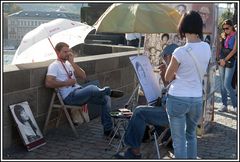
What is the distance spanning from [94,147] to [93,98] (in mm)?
739

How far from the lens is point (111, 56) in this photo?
26.2 feet

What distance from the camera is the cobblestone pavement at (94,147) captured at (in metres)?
5.17

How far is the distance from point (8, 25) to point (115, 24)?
3481 millimetres

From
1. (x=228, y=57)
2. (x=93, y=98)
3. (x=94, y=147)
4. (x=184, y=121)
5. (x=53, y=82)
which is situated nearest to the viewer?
(x=184, y=121)

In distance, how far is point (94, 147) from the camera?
18.1 ft

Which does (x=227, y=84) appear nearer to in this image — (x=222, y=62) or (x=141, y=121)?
(x=222, y=62)

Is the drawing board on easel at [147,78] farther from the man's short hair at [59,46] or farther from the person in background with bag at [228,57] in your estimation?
the person in background with bag at [228,57]

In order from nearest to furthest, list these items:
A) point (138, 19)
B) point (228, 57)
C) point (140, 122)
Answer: point (140, 122), point (138, 19), point (228, 57)

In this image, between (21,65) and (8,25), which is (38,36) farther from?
(8,25)

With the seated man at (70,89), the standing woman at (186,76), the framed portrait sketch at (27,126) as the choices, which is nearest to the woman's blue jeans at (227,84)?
the seated man at (70,89)

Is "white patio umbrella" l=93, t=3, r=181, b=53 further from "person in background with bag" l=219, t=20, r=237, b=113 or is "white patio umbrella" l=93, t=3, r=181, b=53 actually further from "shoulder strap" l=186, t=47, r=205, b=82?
"person in background with bag" l=219, t=20, r=237, b=113

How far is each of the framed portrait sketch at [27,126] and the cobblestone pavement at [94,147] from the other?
0.10 metres

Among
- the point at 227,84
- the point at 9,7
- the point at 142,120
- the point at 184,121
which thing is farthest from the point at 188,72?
the point at 9,7

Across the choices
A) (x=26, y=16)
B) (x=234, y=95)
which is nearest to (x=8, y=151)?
(x=234, y=95)
